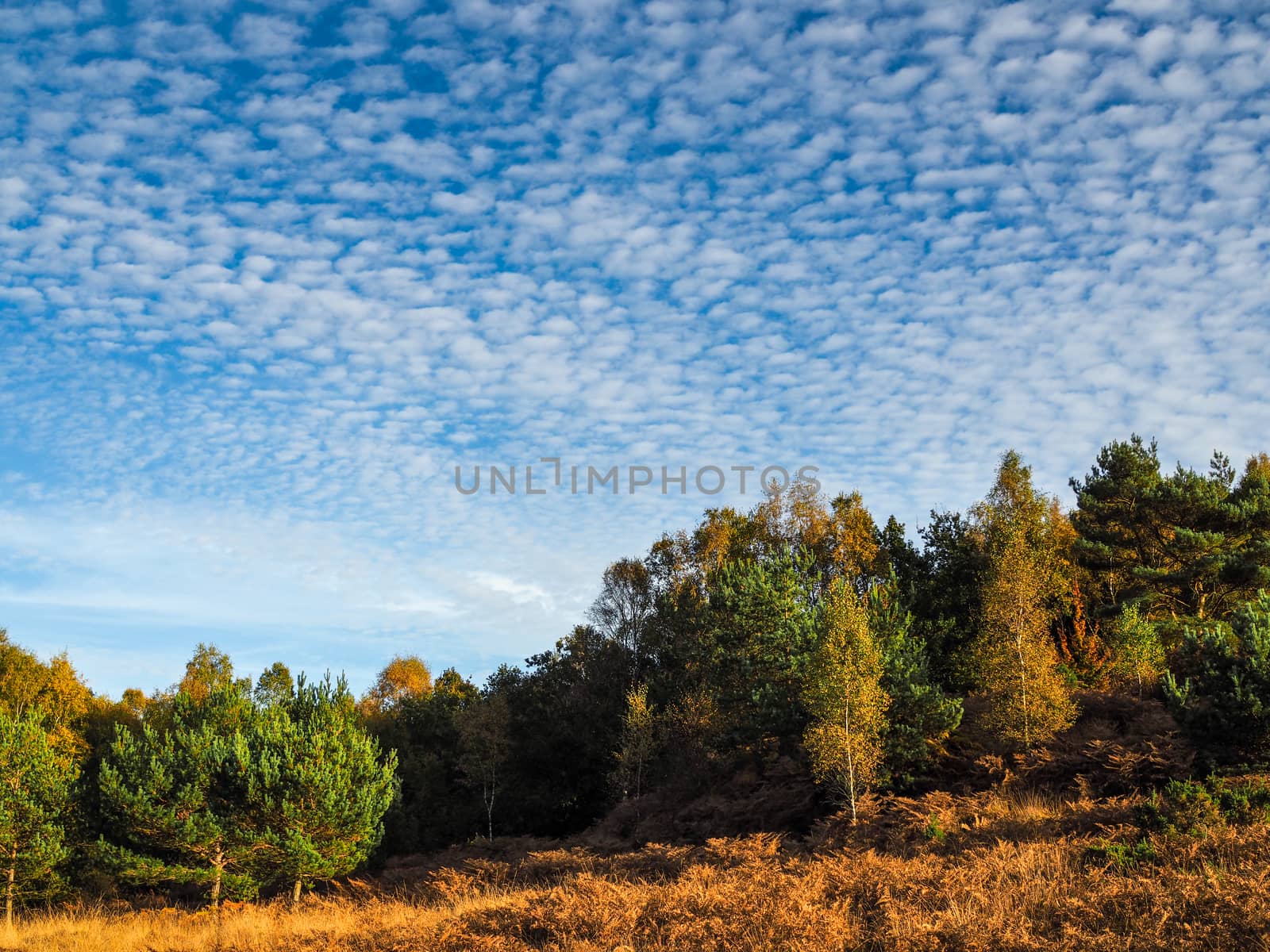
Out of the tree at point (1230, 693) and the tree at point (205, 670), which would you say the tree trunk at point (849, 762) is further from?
A: the tree at point (205, 670)

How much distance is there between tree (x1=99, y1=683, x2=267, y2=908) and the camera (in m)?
25.5

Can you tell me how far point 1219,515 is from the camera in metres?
38.0

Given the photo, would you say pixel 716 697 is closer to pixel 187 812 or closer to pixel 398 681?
pixel 187 812

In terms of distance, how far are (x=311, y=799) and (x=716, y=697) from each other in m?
16.4

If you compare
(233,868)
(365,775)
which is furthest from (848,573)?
(233,868)

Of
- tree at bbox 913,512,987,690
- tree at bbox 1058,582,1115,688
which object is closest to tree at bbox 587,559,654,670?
tree at bbox 913,512,987,690

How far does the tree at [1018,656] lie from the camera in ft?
81.5

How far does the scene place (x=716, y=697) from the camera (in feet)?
118

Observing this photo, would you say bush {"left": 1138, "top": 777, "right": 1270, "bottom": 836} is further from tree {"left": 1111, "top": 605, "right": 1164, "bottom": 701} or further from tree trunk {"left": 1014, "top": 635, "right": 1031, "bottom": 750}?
tree {"left": 1111, "top": 605, "right": 1164, "bottom": 701}

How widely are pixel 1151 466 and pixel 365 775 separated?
37.0 metres

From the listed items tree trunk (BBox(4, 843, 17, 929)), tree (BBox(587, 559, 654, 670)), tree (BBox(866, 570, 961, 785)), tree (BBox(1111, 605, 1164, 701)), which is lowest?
tree trunk (BBox(4, 843, 17, 929))

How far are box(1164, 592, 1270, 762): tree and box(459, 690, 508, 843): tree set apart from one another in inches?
1262

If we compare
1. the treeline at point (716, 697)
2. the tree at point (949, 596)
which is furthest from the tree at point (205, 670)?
the tree at point (949, 596)

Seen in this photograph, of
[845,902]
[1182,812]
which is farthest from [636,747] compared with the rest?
[845,902]
